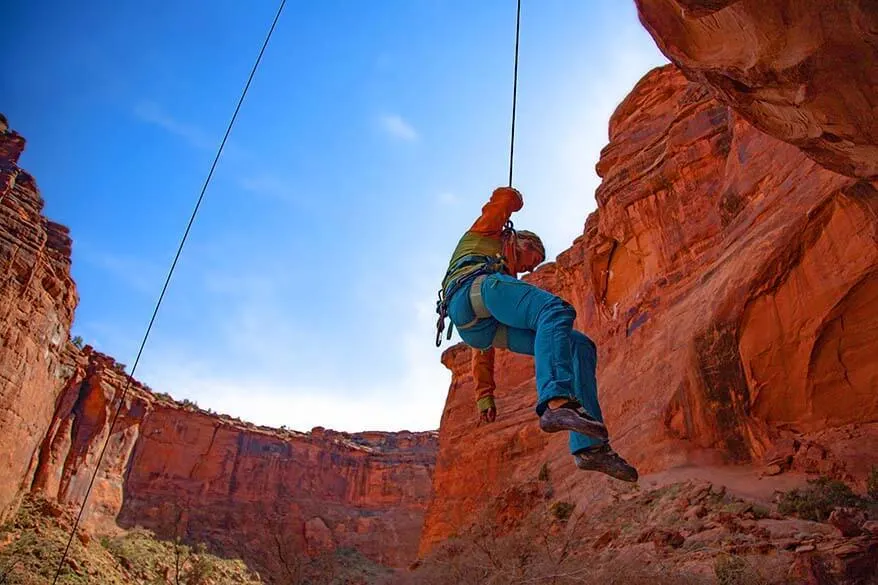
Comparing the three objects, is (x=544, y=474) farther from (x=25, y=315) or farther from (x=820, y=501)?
(x=25, y=315)

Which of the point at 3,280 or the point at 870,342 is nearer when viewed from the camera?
the point at 870,342

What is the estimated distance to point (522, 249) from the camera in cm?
575

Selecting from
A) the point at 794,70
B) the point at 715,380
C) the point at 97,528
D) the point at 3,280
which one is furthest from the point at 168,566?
the point at 794,70

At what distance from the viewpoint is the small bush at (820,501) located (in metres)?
7.59

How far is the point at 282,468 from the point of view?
5584 centimetres

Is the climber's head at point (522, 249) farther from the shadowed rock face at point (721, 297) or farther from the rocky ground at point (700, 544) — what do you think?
the shadowed rock face at point (721, 297)

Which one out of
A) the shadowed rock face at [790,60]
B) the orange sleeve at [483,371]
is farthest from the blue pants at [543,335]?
the shadowed rock face at [790,60]

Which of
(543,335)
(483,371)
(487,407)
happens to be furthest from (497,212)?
(543,335)

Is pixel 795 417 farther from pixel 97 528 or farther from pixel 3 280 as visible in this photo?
pixel 97 528

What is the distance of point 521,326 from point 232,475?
53416mm

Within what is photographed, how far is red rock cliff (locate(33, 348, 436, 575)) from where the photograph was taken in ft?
127

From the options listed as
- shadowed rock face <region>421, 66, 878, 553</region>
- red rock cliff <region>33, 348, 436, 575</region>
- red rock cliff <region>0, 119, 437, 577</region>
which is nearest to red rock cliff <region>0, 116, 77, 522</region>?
red rock cliff <region>0, 119, 437, 577</region>

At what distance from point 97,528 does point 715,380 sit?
131 feet

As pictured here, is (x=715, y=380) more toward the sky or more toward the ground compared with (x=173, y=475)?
more toward the ground
